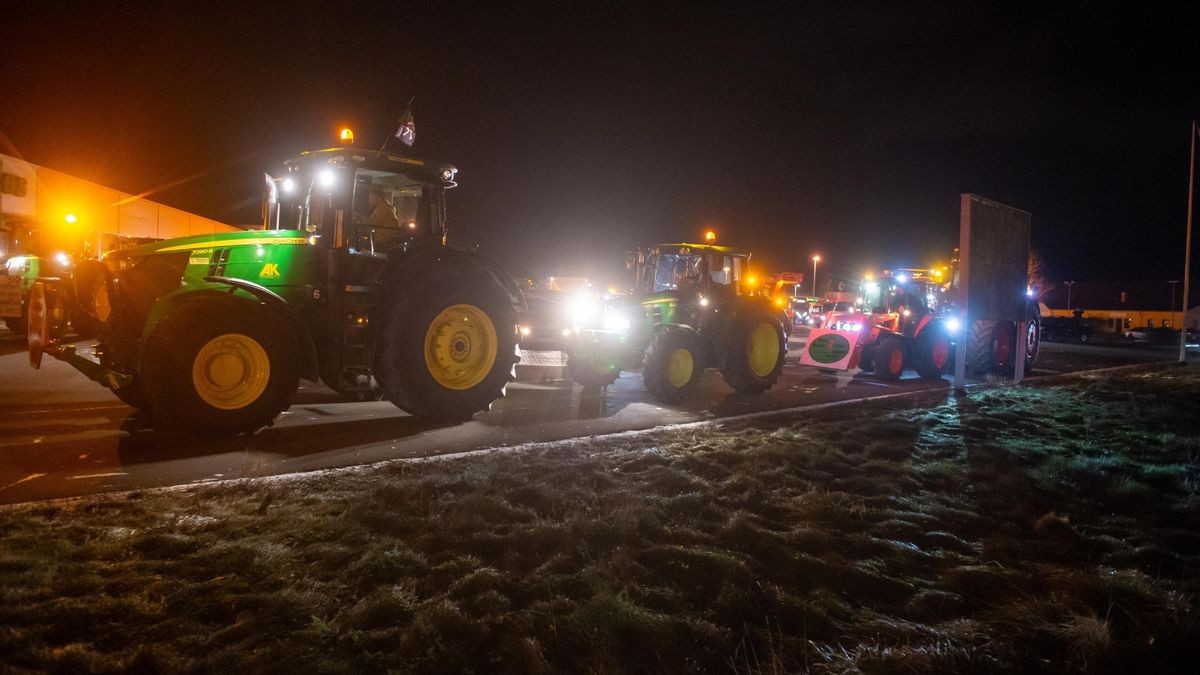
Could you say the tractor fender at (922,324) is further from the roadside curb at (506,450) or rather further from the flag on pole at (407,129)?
the flag on pole at (407,129)

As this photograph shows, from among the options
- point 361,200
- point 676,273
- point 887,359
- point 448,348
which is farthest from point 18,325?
point 887,359

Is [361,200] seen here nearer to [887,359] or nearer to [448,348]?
[448,348]

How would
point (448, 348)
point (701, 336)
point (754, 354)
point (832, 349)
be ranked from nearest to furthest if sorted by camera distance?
1. point (448, 348)
2. point (701, 336)
3. point (754, 354)
4. point (832, 349)

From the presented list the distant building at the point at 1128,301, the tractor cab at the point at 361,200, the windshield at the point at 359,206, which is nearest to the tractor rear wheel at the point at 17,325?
the tractor cab at the point at 361,200

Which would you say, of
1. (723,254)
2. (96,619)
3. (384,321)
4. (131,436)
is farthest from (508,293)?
(96,619)

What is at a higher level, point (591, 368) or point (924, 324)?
point (924, 324)

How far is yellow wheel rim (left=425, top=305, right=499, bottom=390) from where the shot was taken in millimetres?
8609

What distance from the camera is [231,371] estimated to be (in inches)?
286

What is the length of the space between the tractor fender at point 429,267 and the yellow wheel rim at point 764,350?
597cm

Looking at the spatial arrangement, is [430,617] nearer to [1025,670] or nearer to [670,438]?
[1025,670]

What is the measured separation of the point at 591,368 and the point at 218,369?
6273mm

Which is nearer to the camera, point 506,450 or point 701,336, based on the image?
point 506,450

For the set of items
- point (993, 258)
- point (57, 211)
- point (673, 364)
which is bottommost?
point (673, 364)

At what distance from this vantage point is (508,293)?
9109mm
